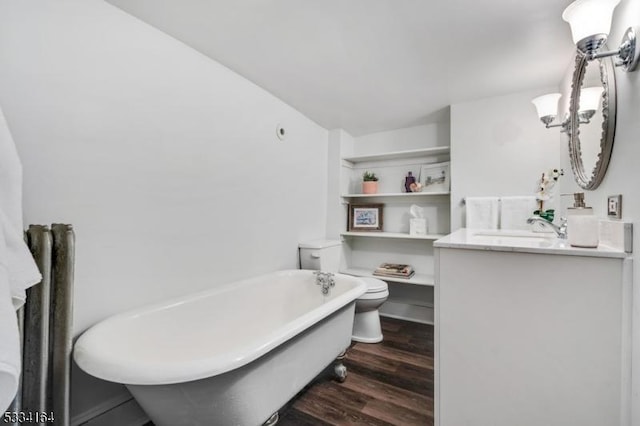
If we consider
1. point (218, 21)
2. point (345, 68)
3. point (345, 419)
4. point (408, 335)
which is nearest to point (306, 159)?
point (345, 68)

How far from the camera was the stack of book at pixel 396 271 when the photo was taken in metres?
2.78

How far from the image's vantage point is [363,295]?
7.23ft

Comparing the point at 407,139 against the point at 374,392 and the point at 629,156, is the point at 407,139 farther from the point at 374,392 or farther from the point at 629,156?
the point at 374,392

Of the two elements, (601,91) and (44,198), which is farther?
(601,91)

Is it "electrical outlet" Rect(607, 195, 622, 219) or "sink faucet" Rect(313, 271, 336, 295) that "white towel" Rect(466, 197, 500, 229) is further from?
"sink faucet" Rect(313, 271, 336, 295)

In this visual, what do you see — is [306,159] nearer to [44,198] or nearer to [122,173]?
[122,173]

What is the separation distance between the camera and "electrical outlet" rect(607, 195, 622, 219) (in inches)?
41.8

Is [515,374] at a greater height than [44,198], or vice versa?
[44,198]

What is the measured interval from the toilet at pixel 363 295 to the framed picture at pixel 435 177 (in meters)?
1.16

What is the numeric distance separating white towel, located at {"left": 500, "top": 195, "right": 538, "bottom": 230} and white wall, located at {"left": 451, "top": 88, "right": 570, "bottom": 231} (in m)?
0.08

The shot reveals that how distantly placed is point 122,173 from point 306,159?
1.69 meters

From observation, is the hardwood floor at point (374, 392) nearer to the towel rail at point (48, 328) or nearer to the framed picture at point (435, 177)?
the towel rail at point (48, 328)

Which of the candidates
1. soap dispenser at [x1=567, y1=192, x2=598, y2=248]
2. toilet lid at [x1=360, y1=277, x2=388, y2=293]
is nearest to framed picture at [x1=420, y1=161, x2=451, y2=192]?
toilet lid at [x1=360, y1=277, x2=388, y2=293]

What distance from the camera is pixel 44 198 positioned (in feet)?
3.68
